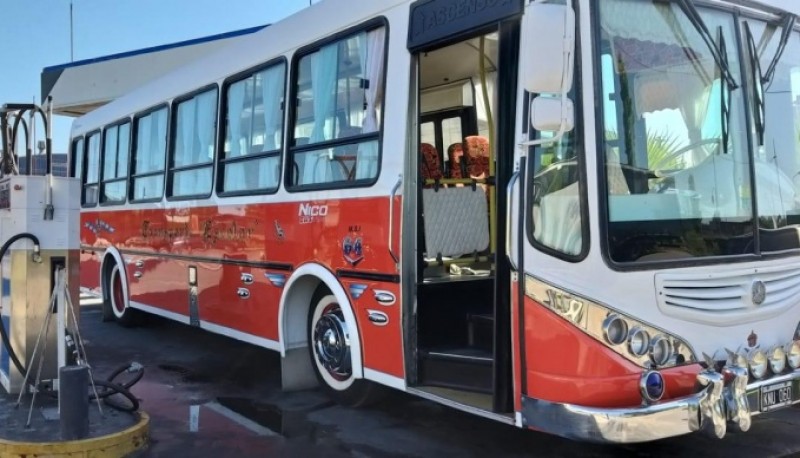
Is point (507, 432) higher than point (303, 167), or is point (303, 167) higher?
point (303, 167)

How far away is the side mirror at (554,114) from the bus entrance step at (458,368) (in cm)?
136

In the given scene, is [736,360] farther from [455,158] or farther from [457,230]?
[455,158]

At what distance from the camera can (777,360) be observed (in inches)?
159

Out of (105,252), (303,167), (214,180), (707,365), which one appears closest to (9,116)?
(214,180)

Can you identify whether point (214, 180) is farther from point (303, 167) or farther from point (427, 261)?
point (427, 261)

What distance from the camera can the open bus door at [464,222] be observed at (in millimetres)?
4059

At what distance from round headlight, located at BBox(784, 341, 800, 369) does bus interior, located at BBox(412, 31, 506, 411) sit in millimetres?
1627

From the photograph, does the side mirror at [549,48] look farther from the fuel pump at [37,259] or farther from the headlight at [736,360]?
the fuel pump at [37,259]

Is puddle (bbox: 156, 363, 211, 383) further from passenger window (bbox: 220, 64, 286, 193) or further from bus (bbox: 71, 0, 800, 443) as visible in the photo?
passenger window (bbox: 220, 64, 286, 193)

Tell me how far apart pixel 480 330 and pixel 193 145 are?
4144 mm

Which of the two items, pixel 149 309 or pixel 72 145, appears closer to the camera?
pixel 149 309

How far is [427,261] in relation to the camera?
527 centimetres

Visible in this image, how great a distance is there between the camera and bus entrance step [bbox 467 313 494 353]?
4848mm

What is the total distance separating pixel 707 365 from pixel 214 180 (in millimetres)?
4915
